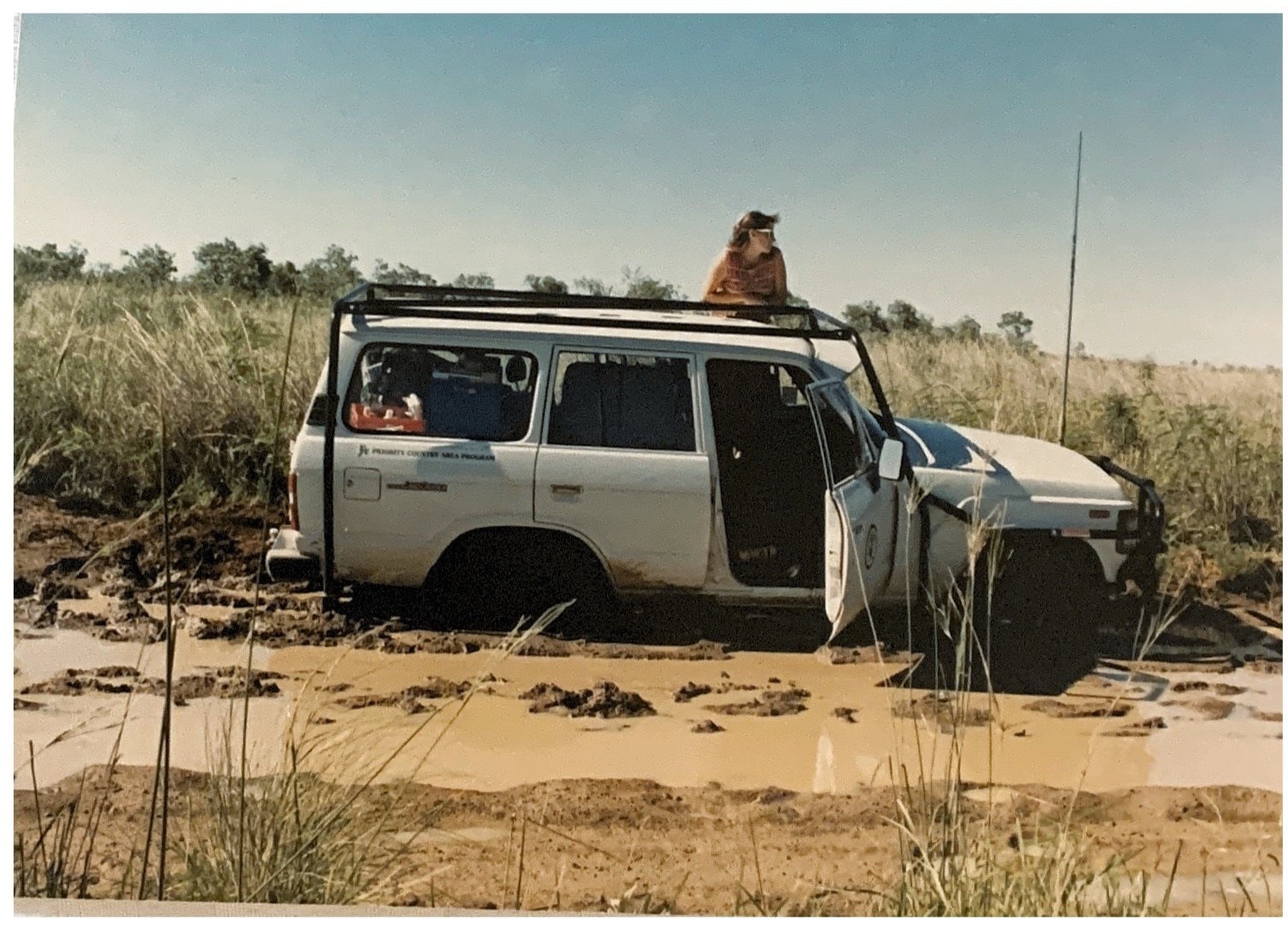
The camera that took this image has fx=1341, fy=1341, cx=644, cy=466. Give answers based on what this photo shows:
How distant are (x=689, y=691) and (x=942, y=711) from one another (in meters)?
0.86

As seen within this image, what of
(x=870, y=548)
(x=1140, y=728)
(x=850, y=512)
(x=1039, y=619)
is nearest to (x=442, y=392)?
(x=850, y=512)

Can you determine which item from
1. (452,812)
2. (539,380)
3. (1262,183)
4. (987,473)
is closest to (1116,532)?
(987,473)

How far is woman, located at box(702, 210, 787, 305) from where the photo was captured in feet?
15.5

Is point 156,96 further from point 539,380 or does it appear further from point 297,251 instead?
point 539,380

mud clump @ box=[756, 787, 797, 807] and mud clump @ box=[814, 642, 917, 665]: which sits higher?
mud clump @ box=[814, 642, 917, 665]

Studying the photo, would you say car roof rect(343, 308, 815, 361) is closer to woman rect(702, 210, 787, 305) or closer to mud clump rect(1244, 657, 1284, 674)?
woman rect(702, 210, 787, 305)

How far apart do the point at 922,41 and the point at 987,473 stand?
154cm

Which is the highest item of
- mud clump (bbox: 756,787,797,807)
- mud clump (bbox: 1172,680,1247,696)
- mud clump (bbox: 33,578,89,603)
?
mud clump (bbox: 33,578,89,603)

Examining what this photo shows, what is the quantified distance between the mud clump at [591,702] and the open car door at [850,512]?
2.36 feet

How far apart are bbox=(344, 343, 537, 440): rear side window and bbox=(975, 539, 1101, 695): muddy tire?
5.69 feet

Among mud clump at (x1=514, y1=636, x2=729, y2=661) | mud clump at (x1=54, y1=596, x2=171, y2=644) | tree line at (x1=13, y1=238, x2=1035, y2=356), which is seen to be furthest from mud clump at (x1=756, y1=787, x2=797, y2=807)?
mud clump at (x1=54, y1=596, x2=171, y2=644)

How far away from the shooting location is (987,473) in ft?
15.3

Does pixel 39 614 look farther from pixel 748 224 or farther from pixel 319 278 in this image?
pixel 748 224

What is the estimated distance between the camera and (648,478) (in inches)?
181
